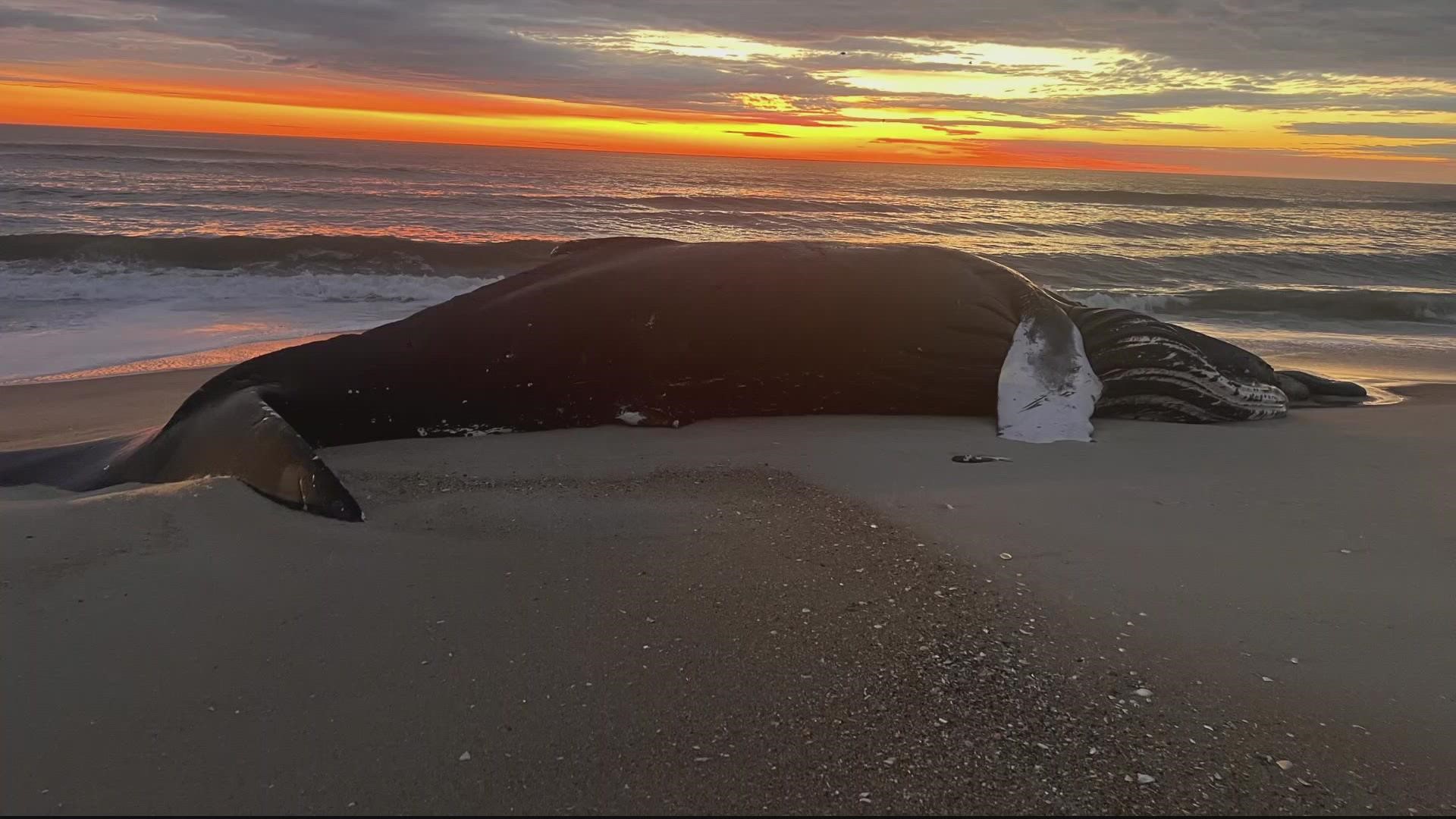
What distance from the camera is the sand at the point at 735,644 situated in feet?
7.77

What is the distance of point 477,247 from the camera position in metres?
18.0

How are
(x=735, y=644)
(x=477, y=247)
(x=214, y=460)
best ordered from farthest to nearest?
(x=477, y=247) < (x=214, y=460) < (x=735, y=644)

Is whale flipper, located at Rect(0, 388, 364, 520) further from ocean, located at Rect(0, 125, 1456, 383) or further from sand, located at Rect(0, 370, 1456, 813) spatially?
ocean, located at Rect(0, 125, 1456, 383)

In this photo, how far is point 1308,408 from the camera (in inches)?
279

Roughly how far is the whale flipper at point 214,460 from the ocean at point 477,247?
3.51m

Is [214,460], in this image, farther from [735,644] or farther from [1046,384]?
[1046,384]

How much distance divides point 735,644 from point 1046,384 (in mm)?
4044

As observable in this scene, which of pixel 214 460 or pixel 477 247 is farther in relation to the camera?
pixel 477 247

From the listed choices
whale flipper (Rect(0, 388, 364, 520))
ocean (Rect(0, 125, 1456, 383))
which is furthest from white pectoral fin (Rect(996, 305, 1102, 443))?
ocean (Rect(0, 125, 1456, 383))

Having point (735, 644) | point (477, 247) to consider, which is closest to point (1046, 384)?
point (735, 644)

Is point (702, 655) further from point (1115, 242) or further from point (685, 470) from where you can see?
point (1115, 242)

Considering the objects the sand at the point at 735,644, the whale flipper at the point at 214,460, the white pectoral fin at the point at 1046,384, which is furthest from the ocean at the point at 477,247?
the sand at the point at 735,644

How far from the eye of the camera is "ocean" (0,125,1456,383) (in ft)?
35.0

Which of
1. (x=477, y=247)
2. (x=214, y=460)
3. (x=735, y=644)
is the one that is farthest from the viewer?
(x=477, y=247)
